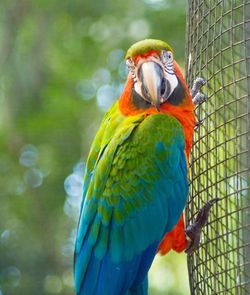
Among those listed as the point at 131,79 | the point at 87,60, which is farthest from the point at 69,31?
the point at 131,79

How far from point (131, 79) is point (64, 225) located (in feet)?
8.84

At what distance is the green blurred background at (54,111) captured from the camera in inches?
217

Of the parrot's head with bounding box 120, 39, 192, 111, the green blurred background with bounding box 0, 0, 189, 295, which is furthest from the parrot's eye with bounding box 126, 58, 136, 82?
the green blurred background with bounding box 0, 0, 189, 295

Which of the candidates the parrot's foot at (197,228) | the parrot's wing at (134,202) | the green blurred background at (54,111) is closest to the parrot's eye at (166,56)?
the parrot's wing at (134,202)

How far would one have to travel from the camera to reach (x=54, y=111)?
19.0ft

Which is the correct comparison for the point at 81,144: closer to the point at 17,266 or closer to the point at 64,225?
the point at 64,225

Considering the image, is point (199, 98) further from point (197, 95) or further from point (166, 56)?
point (166, 56)

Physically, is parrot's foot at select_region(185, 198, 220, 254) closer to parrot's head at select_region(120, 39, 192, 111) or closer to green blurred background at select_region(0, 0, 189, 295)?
parrot's head at select_region(120, 39, 192, 111)

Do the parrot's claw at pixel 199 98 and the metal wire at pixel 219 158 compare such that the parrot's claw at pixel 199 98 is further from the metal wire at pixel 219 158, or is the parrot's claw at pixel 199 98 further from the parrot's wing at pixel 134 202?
the parrot's wing at pixel 134 202

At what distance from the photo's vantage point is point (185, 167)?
3.00 m

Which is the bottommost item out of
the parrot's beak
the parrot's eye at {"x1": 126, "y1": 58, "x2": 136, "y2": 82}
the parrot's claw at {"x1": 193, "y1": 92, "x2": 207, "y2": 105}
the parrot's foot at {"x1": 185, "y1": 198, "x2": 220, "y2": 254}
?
the parrot's foot at {"x1": 185, "y1": 198, "x2": 220, "y2": 254}

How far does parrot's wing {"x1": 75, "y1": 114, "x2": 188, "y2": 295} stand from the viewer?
2969 millimetres

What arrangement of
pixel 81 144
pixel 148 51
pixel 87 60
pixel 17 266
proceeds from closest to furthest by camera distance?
1. pixel 148 51
2. pixel 17 266
3. pixel 81 144
4. pixel 87 60

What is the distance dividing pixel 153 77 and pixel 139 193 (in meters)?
0.47
